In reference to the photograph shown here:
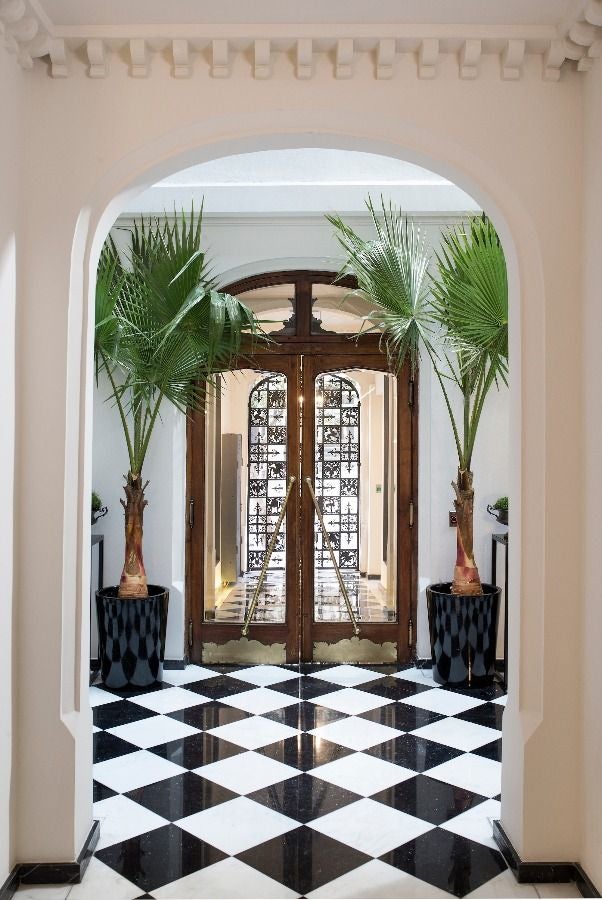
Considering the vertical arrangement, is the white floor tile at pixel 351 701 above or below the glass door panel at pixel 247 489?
below

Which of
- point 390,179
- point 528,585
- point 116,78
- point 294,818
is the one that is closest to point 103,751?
point 294,818

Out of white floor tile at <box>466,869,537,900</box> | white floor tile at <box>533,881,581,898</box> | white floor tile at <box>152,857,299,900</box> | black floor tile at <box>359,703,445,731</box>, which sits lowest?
white floor tile at <box>152,857,299,900</box>

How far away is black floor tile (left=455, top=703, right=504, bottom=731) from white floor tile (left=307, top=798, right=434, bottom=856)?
1182 mm

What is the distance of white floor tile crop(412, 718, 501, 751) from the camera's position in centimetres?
409

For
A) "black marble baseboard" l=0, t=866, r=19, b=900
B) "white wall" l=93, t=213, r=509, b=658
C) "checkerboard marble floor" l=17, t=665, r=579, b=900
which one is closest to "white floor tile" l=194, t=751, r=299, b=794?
"checkerboard marble floor" l=17, t=665, r=579, b=900

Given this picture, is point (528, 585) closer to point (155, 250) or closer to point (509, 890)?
point (509, 890)

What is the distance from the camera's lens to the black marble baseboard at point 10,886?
101 inches

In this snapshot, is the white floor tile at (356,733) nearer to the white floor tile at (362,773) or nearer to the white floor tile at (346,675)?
the white floor tile at (362,773)

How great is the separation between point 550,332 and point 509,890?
5.99 feet

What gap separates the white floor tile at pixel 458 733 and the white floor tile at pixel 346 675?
0.81 metres

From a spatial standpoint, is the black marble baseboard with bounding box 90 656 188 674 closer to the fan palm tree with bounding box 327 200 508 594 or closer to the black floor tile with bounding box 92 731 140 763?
the black floor tile with bounding box 92 731 140 763

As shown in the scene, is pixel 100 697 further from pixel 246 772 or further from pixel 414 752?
pixel 414 752

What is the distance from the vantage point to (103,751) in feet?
13.0

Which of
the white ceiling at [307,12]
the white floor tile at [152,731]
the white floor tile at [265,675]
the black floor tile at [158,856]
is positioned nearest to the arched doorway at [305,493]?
the white floor tile at [265,675]
